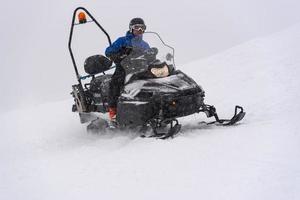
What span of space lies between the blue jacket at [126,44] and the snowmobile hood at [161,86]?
0.80m

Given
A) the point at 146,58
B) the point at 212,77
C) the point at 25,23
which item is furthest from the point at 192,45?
the point at 146,58

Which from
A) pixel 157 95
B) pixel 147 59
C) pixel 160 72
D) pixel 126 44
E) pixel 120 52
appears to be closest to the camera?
pixel 157 95

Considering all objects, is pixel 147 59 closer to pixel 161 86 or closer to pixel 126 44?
pixel 126 44

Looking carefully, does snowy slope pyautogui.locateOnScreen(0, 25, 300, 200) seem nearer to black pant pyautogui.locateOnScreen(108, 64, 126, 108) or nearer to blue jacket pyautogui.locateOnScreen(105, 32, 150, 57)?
black pant pyautogui.locateOnScreen(108, 64, 126, 108)

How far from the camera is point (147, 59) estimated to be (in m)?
7.79

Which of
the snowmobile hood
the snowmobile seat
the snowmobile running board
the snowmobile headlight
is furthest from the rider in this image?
the snowmobile running board

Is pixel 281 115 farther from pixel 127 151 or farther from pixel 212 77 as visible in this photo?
pixel 212 77

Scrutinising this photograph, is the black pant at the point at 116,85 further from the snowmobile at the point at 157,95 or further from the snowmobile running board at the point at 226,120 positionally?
the snowmobile running board at the point at 226,120

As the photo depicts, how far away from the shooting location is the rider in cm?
778

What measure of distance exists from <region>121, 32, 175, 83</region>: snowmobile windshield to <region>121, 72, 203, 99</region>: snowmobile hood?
0.46 ft

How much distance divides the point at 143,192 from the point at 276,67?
6.97 meters

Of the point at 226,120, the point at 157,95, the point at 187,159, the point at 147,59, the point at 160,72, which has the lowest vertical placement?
the point at 226,120

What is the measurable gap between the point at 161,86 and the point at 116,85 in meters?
0.91

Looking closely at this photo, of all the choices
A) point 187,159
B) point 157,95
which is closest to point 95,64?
point 157,95
